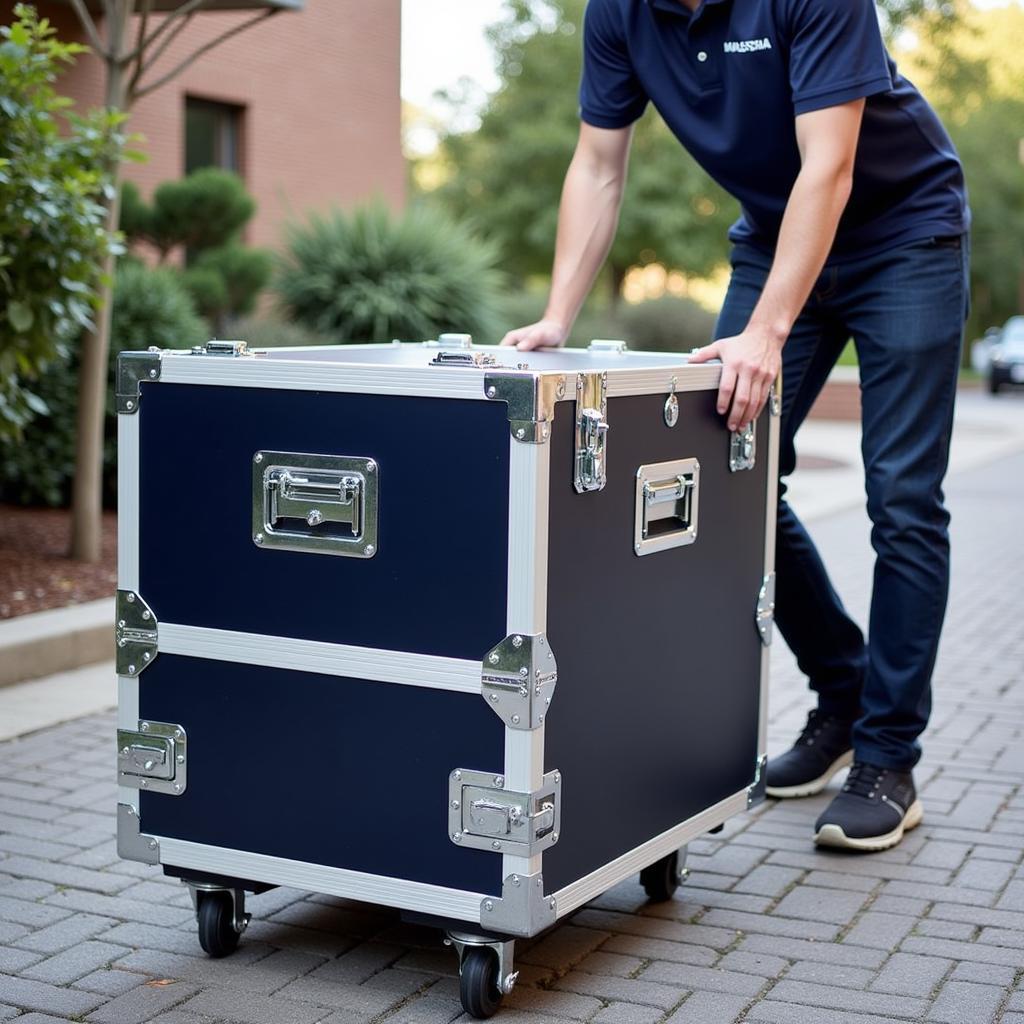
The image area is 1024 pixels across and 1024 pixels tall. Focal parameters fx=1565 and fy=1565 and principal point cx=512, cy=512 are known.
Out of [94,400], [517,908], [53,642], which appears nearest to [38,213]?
[94,400]

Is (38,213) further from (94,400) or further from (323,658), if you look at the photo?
(323,658)

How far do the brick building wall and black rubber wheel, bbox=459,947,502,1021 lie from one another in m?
11.1

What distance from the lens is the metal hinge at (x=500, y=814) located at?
2.50 meters

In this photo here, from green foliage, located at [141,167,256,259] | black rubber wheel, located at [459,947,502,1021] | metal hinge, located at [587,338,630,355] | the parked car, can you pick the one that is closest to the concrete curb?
metal hinge, located at [587,338,630,355]

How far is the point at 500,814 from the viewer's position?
8.22 ft

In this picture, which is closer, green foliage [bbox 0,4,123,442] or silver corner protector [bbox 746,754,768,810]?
silver corner protector [bbox 746,754,768,810]

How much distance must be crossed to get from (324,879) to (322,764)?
20 centimetres

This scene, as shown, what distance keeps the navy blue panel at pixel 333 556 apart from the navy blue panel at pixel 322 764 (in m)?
0.10

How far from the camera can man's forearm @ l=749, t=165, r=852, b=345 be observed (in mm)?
3115

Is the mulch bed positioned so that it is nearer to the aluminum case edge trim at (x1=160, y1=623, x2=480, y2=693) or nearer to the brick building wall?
the aluminum case edge trim at (x1=160, y1=623, x2=480, y2=693)

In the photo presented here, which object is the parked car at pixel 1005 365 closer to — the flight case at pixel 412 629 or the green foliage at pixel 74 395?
the green foliage at pixel 74 395

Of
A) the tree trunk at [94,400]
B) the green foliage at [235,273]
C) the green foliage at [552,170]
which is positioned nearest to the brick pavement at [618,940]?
the tree trunk at [94,400]

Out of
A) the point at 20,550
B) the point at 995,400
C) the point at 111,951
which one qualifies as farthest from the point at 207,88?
the point at 995,400

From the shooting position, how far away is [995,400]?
2625 centimetres
